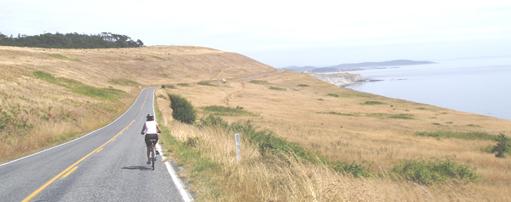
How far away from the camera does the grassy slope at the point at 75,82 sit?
29609mm

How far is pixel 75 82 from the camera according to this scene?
81750 mm

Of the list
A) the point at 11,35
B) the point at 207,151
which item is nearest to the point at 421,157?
the point at 207,151

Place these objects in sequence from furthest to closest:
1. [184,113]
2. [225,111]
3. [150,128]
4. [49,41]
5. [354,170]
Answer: [49,41], [225,111], [184,113], [354,170], [150,128]

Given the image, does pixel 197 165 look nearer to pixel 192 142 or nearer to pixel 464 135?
pixel 192 142

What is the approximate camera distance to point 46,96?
1971 inches

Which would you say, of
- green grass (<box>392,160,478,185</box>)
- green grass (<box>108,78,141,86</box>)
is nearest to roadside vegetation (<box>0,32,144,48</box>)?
green grass (<box>108,78,141,86</box>)

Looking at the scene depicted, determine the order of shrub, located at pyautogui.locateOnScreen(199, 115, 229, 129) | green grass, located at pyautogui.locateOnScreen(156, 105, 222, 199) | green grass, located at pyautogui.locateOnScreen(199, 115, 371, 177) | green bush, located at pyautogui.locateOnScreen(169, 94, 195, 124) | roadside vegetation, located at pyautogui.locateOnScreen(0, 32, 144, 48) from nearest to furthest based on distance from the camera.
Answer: green grass, located at pyautogui.locateOnScreen(156, 105, 222, 199)
green grass, located at pyautogui.locateOnScreen(199, 115, 371, 177)
shrub, located at pyautogui.locateOnScreen(199, 115, 229, 129)
green bush, located at pyautogui.locateOnScreen(169, 94, 195, 124)
roadside vegetation, located at pyautogui.locateOnScreen(0, 32, 144, 48)

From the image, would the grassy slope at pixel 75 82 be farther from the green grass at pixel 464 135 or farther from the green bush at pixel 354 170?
the green grass at pixel 464 135

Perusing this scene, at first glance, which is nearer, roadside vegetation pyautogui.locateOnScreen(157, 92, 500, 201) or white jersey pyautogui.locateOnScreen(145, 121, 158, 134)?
roadside vegetation pyautogui.locateOnScreen(157, 92, 500, 201)

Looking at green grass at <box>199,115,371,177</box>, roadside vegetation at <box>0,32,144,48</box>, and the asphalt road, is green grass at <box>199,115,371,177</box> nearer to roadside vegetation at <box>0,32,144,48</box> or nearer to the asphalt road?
the asphalt road

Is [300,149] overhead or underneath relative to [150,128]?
underneath

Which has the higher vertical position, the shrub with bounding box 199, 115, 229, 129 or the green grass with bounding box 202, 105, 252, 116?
the shrub with bounding box 199, 115, 229, 129

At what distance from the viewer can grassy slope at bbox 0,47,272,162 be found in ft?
97.1

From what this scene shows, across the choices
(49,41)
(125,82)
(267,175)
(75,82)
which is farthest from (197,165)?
(49,41)
